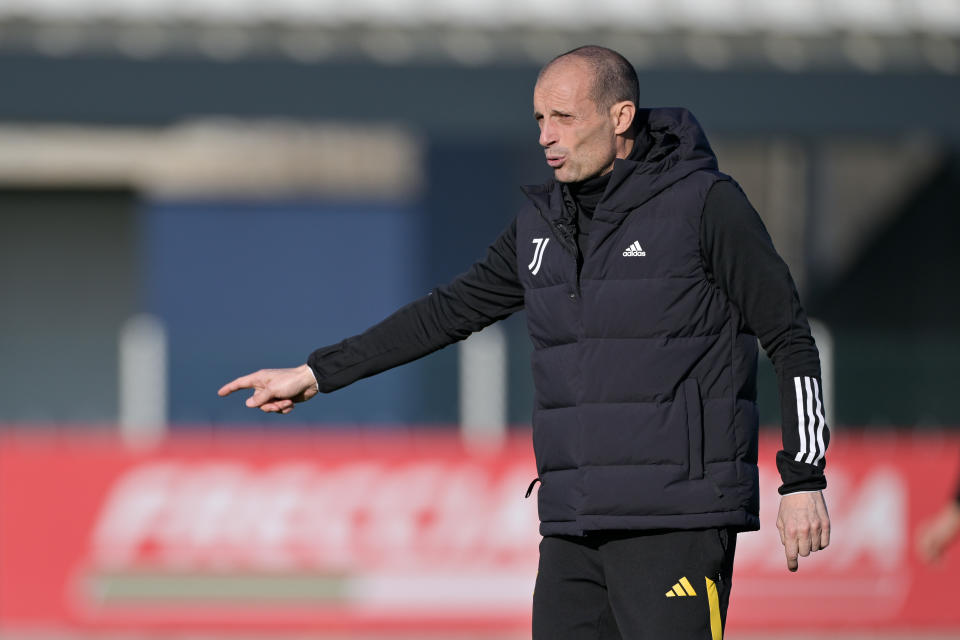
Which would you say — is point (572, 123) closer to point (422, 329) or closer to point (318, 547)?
point (422, 329)

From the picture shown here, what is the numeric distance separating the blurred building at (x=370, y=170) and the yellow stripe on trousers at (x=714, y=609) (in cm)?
677

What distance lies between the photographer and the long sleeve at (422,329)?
4.39 m

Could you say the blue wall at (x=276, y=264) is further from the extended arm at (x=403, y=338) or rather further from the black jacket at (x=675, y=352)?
the black jacket at (x=675, y=352)

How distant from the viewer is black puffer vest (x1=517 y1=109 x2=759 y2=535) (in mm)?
3799

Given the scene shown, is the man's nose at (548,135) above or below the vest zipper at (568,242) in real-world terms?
above

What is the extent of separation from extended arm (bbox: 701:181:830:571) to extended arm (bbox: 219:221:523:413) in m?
0.72

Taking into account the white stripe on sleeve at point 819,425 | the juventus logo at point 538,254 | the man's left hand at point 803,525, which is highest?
the juventus logo at point 538,254

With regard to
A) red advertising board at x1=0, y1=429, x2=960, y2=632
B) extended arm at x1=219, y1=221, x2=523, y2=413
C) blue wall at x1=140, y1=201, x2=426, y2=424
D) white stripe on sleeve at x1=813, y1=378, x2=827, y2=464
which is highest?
blue wall at x1=140, y1=201, x2=426, y2=424

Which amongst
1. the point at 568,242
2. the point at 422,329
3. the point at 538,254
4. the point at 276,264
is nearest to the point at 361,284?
the point at 276,264

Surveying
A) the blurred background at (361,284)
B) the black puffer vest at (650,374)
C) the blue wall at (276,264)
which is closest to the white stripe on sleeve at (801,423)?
the black puffer vest at (650,374)

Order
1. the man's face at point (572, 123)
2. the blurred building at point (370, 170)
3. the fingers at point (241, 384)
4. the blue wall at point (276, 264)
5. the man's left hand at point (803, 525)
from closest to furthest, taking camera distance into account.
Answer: the man's left hand at point (803, 525) < the man's face at point (572, 123) < the fingers at point (241, 384) < the blurred building at point (370, 170) < the blue wall at point (276, 264)

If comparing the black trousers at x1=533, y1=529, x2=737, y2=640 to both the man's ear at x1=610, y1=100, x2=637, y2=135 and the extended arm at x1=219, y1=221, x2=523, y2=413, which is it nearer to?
the extended arm at x1=219, y1=221, x2=523, y2=413

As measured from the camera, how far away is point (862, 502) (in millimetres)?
9961

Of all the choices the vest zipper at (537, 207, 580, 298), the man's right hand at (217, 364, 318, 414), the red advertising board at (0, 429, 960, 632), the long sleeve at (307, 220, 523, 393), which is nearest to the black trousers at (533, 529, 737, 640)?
the vest zipper at (537, 207, 580, 298)
